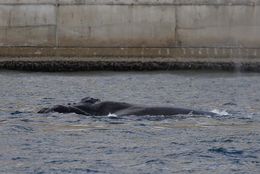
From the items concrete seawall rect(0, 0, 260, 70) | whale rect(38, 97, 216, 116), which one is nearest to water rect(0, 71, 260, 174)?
whale rect(38, 97, 216, 116)

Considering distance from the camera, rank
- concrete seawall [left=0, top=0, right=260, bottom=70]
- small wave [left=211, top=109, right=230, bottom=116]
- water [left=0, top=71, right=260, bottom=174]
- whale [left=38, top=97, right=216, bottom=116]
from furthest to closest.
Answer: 1. concrete seawall [left=0, top=0, right=260, bottom=70]
2. small wave [left=211, top=109, right=230, bottom=116]
3. whale [left=38, top=97, right=216, bottom=116]
4. water [left=0, top=71, right=260, bottom=174]

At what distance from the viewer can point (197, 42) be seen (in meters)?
57.7

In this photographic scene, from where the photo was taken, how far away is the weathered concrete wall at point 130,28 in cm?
5750

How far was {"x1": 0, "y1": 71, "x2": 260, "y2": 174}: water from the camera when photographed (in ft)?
59.0

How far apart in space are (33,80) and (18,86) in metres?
4.98

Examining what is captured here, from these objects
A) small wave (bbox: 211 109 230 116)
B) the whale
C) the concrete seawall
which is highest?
the concrete seawall

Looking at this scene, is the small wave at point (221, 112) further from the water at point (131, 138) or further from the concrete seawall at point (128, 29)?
the concrete seawall at point (128, 29)

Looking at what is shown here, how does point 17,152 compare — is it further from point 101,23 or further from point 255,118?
point 101,23

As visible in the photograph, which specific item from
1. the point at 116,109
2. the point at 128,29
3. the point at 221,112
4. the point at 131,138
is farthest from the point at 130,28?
the point at 131,138

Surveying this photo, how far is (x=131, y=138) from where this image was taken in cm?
2141

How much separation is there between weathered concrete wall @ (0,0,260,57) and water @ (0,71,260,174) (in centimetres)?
2157

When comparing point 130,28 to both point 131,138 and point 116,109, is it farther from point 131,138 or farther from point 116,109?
point 131,138

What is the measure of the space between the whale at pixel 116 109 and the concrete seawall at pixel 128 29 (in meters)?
31.3

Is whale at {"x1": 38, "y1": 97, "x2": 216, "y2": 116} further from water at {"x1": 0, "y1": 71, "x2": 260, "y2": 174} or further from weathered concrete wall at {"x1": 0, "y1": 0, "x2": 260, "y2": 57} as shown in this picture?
weathered concrete wall at {"x1": 0, "y1": 0, "x2": 260, "y2": 57}
